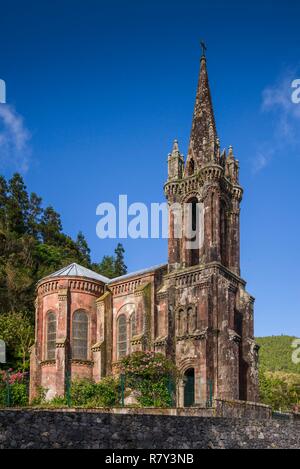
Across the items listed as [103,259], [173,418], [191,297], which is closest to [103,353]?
[191,297]

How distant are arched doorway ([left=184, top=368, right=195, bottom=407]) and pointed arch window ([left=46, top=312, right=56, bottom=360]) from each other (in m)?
10.5

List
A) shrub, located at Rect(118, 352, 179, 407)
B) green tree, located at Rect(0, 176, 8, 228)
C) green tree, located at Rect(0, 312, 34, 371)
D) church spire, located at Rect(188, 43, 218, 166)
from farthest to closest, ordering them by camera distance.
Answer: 1. green tree, located at Rect(0, 176, 8, 228)
2. green tree, located at Rect(0, 312, 34, 371)
3. church spire, located at Rect(188, 43, 218, 166)
4. shrub, located at Rect(118, 352, 179, 407)

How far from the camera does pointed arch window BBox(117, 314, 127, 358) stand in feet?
161

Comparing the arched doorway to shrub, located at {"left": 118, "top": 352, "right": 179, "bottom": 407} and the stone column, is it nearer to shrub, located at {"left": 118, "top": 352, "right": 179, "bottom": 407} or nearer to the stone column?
shrub, located at {"left": 118, "top": 352, "right": 179, "bottom": 407}

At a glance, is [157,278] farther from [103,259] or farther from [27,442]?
[103,259]

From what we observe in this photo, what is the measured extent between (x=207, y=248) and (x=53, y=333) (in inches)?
514

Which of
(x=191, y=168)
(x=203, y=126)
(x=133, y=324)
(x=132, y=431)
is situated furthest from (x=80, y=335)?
(x=132, y=431)

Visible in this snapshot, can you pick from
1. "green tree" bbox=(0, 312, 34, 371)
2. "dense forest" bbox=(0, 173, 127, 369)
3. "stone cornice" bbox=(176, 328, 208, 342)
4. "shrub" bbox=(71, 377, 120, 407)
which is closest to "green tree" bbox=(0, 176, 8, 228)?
"dense forest" bbox=(0, 173, 127, 369)

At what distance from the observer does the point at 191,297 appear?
152 ft

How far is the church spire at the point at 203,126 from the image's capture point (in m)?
50.6

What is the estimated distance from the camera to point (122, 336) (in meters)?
49.6

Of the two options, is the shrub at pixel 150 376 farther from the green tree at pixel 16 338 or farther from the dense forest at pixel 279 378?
the green tree at pixel 16 338
